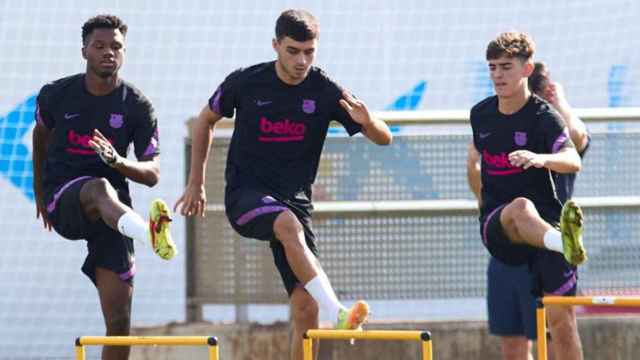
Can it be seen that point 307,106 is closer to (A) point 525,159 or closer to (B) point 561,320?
(A) point 525,159

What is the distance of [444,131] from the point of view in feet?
37.2

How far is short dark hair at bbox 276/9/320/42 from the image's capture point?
26.9ft

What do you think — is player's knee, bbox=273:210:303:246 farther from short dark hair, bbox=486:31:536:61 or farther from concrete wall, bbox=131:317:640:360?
concrete wall, bbox=131:317:640:360

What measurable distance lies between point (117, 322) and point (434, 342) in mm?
2809

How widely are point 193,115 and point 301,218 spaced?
415 cm

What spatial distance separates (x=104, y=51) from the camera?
8.73 metres

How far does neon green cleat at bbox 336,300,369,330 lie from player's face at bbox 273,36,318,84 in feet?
4.25

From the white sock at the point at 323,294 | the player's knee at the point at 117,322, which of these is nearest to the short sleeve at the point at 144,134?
the player's knee at the point at 117,322

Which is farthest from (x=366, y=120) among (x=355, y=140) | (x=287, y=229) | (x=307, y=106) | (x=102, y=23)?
(x=355, y=140)

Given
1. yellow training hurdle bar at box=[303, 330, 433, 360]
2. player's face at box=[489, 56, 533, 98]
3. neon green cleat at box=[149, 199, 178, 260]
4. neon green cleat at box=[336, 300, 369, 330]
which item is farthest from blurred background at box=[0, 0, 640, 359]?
yellow training hurdle bar at box=[303, 330, 433, 360]

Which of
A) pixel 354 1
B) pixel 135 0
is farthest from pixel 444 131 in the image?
pixel 135 0

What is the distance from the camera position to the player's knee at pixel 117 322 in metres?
8.76

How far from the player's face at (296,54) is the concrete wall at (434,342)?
2.95 metres

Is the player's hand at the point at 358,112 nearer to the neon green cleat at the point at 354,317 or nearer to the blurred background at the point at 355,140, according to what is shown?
the neon green cleat at the point at 354,317
